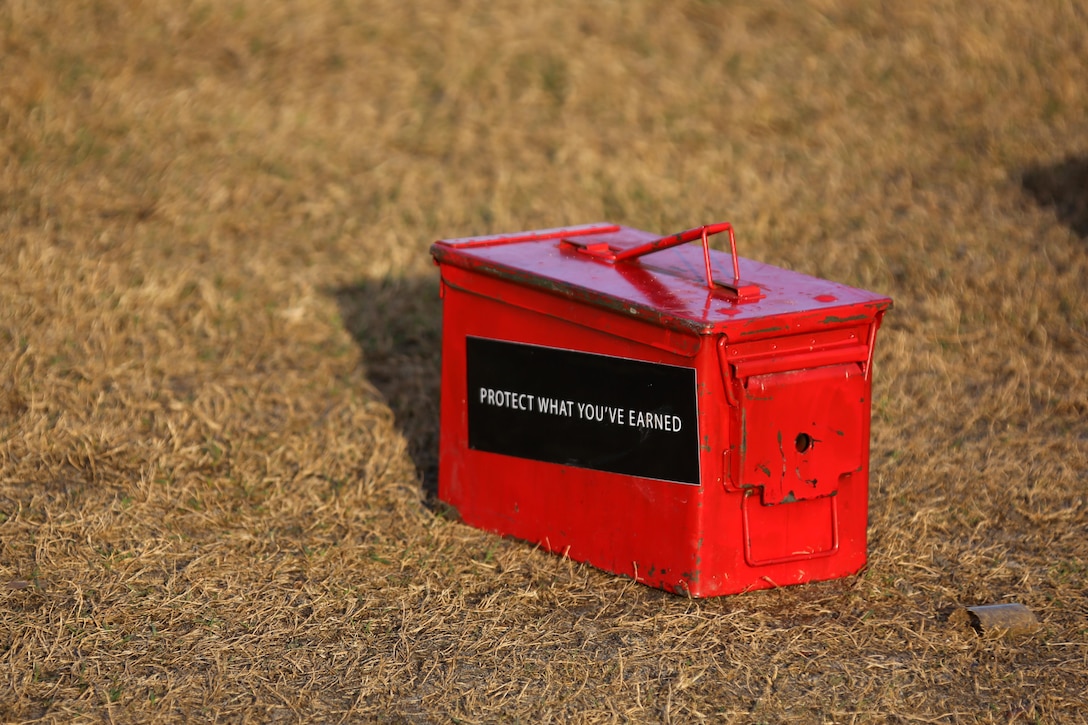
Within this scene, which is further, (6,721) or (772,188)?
(772,188)

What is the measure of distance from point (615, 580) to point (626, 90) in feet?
15.3

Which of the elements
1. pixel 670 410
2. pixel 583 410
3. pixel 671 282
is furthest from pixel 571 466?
pixel 671 282

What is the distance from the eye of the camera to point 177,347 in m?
5.50

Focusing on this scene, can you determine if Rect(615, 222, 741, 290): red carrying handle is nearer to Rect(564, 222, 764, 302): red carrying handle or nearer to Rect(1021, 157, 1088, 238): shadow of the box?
Rect(564, 222, 764, 302): red carrying handle

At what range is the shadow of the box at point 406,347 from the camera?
511cm

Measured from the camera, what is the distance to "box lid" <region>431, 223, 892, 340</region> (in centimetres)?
358

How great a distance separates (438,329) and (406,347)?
8.5 inches

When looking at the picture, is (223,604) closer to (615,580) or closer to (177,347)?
(615,580)

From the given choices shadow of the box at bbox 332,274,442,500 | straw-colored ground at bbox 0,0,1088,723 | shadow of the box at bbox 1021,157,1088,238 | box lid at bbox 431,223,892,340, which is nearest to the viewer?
straw-colored ground at bbox 0,0,1088,723

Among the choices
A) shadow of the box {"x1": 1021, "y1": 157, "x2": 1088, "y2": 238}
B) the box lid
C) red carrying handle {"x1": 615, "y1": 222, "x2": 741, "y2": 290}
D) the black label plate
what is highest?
red carrying handle {"x1": 615, "y1": 222, "x2": 741, "y2": 290}

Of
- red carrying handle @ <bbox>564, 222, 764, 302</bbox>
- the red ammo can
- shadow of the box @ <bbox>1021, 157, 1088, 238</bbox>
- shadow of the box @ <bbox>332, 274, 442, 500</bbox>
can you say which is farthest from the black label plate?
shadow of the box @ <bbox>1021, 157, 1088, 238</bbox>

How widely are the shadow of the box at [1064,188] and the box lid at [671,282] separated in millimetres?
3163

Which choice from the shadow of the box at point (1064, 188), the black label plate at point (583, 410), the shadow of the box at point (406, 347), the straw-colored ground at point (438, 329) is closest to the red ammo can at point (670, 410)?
the black label plate at point (583, 410)

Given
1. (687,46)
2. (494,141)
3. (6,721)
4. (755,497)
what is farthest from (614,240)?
(687,46)
